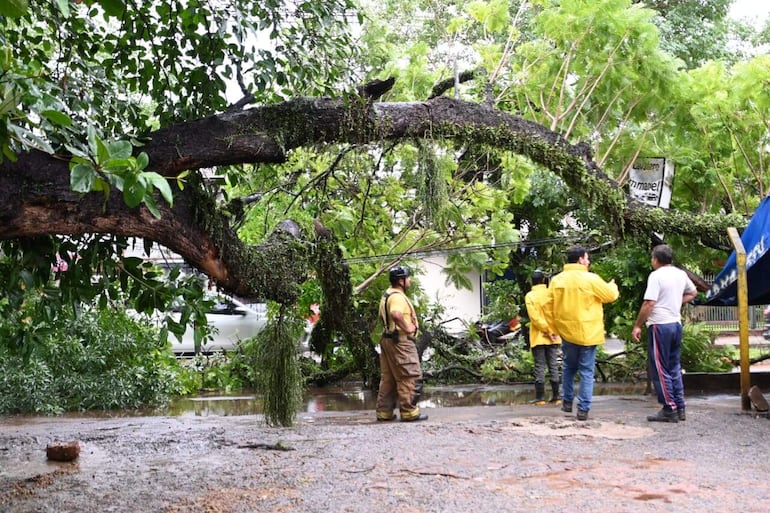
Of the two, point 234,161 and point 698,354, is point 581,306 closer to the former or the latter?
point 234,161

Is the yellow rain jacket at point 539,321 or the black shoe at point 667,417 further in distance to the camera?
the yellow rain jacket at point 539,321

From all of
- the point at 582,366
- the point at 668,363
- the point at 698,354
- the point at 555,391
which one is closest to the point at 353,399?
the point at 555,391

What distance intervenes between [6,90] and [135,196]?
2.82 feet

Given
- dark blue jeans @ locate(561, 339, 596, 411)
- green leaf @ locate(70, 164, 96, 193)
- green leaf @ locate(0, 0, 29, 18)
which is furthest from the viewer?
dark blue jeans @ locate(561, 339, 596, 411)

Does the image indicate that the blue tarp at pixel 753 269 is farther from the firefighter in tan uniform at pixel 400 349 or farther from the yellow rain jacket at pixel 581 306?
the firefighter in tan uniform at pixel 400 349

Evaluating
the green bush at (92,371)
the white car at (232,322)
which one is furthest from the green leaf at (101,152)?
the white car at (232,322)

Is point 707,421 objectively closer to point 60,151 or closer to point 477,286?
point 60,151

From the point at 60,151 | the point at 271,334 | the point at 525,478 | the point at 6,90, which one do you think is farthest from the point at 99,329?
the point at 6,90

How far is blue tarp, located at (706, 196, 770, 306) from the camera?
9133 millimetres

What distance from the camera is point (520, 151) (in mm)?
7773

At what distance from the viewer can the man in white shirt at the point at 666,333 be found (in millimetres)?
8641

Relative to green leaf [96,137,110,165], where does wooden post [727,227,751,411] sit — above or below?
below

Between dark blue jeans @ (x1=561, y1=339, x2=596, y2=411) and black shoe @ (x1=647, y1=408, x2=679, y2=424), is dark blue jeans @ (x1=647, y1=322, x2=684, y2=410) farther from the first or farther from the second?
dark blue jeans @ (x1=561, y1=339, x2=596, y2=411)

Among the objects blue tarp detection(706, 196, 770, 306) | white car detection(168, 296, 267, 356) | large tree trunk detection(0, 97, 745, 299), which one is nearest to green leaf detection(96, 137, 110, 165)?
large tree trunk detection(0, 97, 745, 299)
